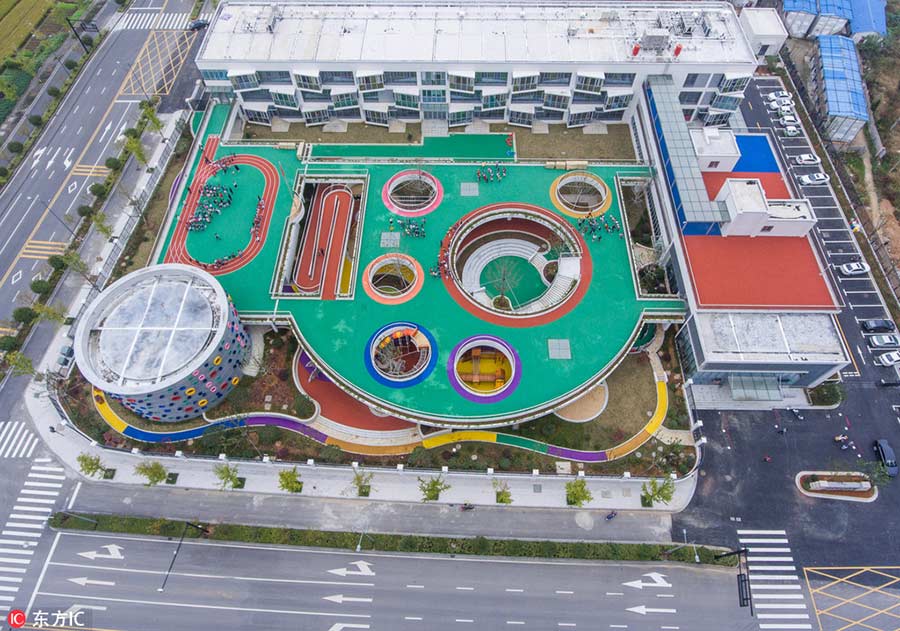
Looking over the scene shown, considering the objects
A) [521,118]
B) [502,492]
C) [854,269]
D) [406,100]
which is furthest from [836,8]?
[502,492]

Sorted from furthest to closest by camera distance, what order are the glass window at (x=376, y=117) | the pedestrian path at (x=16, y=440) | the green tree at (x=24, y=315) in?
the glass window at (x=376, y=117), the green tree at (x=24, y=315), the pedestrian path at (x=16, y=440)

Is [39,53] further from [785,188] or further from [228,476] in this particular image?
[785,188]

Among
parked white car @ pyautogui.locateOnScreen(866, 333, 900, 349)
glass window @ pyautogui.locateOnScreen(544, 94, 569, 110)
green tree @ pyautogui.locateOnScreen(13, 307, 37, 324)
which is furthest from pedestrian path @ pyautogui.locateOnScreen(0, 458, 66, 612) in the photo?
parked white car @ pyautogui.locateOnScreen(866, 333, 900, 349)

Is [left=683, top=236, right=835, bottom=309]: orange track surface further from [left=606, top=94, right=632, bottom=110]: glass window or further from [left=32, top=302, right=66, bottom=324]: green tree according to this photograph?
[left=32, top=302, right=66, bottom=324]: green tree

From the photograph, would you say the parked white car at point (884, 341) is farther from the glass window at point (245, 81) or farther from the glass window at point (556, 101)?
the glass window at point (245, 81)

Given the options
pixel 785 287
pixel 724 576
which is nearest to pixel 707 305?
pixel 785 287

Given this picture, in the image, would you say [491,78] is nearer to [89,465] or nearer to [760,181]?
[760,181]

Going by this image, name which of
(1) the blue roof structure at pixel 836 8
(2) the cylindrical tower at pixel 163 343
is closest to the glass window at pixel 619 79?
(1) the blue roof structure at pixel 836 8
